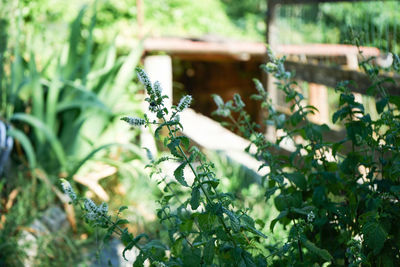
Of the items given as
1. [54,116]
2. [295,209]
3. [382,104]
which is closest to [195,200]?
[295,209]

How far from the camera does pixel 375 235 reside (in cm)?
114

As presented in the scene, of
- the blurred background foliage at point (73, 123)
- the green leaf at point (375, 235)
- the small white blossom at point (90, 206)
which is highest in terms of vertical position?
the small white blossom at point (90, 206)

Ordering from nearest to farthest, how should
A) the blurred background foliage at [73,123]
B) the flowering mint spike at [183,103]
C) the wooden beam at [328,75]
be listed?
the flowering mint spike at [183,103] < the wooden beam at [328,75] < the blurred background foliage at [73,123]

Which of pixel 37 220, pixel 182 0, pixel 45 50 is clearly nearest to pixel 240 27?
pixel 182 0

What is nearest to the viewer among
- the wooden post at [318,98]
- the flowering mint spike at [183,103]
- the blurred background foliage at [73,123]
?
the flowering mint spike at [183,103]

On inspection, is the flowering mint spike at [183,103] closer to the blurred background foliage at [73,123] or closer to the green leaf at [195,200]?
the green leaf at [195,200]

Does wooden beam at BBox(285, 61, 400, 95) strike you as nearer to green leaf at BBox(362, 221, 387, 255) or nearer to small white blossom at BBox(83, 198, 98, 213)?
green leaf at BBox(362, 221, 387, 255)

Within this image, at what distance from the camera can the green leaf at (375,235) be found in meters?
1.13

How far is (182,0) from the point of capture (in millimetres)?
6750

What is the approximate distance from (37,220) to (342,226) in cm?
194

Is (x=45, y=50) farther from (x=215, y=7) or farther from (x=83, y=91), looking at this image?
(x=215, y=7)

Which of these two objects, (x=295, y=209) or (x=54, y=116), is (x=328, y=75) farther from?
(x=295, y=209)

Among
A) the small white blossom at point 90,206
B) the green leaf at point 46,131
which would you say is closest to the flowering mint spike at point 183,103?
the small white blossom at point 90,206

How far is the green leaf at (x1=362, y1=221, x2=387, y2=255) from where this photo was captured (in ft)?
3.71
